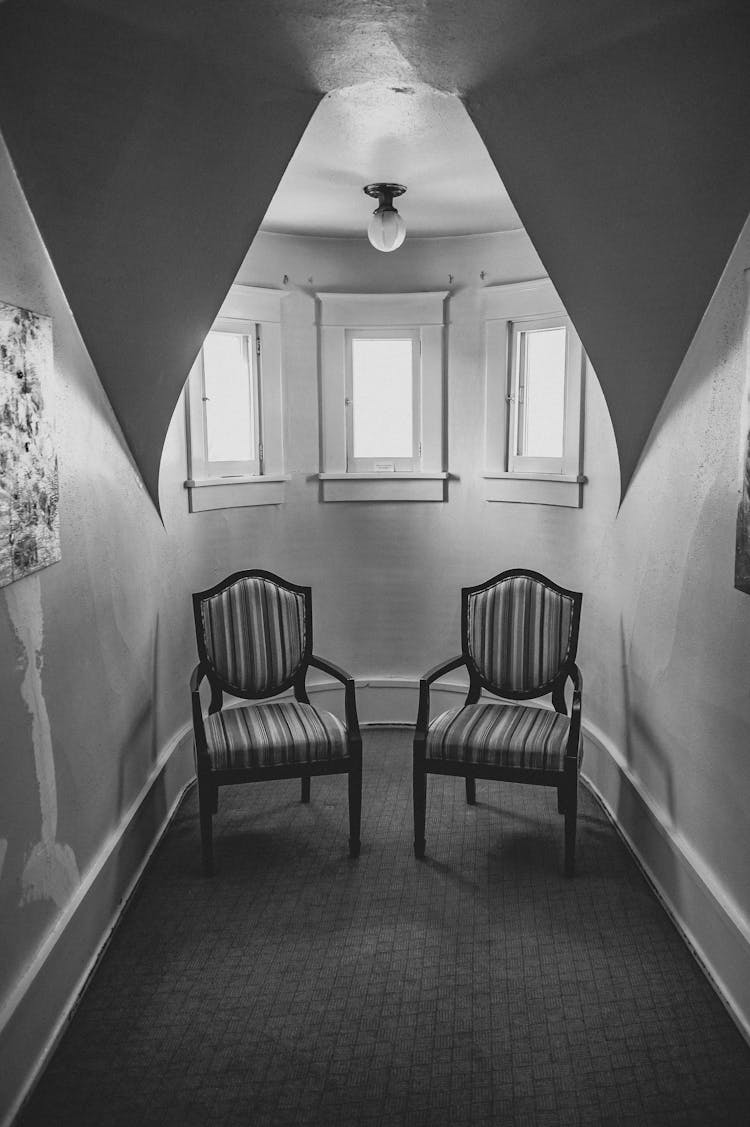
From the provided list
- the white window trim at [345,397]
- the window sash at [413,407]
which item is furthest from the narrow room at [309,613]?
the window sash at [413,407]

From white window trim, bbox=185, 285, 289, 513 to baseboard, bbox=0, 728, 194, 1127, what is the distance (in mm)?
1295

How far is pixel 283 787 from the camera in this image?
4047mm

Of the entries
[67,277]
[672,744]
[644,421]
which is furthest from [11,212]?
[672,744]

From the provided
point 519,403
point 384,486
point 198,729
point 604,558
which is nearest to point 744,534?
point 604,558

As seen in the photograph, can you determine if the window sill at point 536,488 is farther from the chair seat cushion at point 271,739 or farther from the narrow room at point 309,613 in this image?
the chair seat cushion at point 271,739

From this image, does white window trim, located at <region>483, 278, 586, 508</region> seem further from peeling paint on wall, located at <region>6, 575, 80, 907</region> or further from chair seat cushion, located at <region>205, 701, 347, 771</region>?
peeling paint on wall, located at <region>6, 575, 80, 907</region>

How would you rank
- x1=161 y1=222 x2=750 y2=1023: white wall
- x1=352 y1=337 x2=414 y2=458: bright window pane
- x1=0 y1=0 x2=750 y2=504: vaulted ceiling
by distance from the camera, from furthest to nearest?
x1=352 y1=337 x2=414 y2=458: bright window pane → x1=161 y1=222 x2=750 y2=1023: white wall → x1=0 y1=0 x2=750 y2=504: vaulted ceiling

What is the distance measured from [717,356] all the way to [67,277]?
190 cm

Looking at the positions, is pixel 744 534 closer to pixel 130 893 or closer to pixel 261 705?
pixel 261 705

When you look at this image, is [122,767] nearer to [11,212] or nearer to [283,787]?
[283,787]

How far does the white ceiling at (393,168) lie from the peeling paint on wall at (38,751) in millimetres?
1712

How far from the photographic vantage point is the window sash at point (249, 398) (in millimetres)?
4262

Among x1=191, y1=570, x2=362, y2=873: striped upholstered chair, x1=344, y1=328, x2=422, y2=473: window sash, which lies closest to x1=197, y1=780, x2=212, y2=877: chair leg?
x1=191, y1=570, x2=362, y2=873: striped upholstered chair

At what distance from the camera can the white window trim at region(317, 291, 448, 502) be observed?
4570mm
